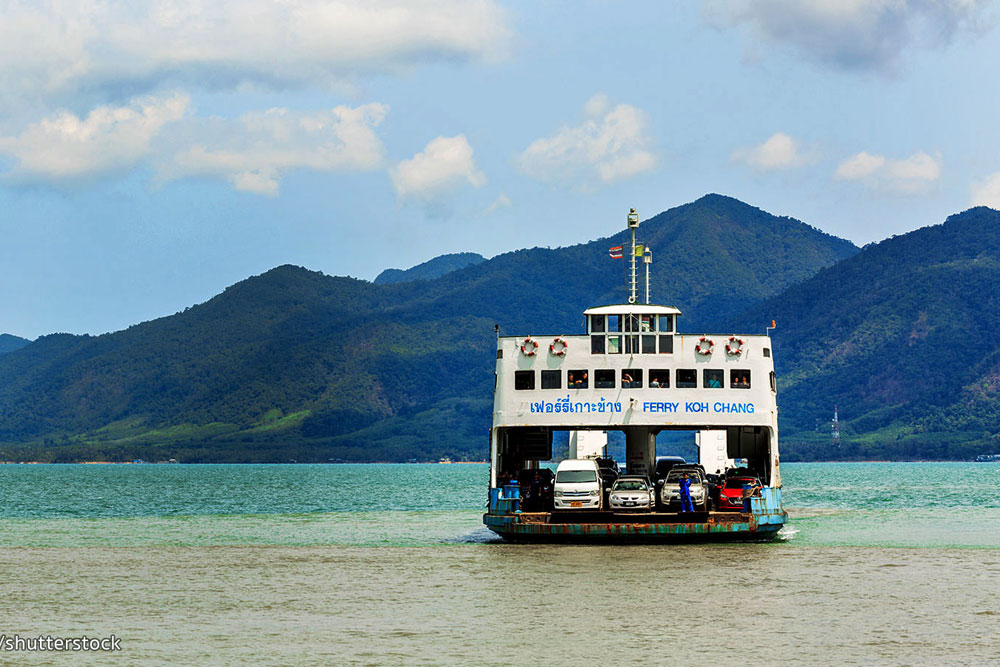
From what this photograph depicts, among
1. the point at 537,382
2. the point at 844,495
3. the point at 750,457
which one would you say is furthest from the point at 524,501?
the point at 844,495

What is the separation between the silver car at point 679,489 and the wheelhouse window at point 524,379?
224 inches

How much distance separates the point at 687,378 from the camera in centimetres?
4934

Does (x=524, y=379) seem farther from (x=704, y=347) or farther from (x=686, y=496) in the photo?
(x=686, y=496)

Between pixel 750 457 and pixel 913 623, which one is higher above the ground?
pixel 750 457

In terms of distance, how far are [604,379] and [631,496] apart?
471 cm

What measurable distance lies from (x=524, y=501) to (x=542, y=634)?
20.9 metres

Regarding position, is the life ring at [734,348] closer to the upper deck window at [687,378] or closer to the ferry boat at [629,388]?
the ferry boat at [629,388]

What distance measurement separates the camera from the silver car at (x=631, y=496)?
46250 millimetres

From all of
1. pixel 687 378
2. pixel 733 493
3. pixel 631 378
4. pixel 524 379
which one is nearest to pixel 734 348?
pixel 687 378

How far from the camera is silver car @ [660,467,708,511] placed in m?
46.2

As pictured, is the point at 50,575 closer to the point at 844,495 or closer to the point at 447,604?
the point at 447,604

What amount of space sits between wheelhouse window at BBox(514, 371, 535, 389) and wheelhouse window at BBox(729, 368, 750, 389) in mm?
6796

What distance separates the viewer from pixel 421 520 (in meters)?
71.5
